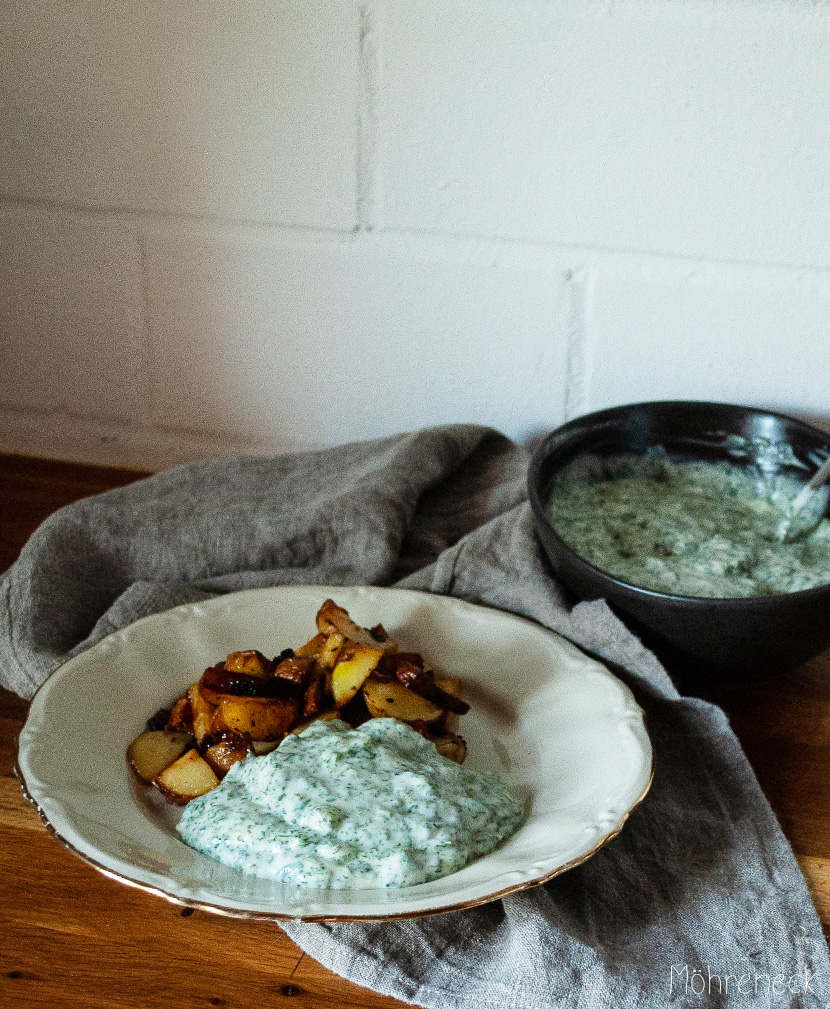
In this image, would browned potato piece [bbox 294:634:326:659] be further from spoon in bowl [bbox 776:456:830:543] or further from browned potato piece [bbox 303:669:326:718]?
spoon in bowl [bbox 776:456:830:543]

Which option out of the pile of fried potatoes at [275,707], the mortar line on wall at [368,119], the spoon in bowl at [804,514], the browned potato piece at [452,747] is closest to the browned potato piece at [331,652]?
the pile of fried potatoes at [275,707]

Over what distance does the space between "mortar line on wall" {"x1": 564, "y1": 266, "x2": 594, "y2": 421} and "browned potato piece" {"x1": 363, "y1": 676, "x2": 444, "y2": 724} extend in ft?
1.86

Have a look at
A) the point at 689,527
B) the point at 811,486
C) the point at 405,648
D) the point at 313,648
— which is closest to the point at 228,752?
the point at 313,648

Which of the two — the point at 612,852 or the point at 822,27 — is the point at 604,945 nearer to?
the point at 612,852

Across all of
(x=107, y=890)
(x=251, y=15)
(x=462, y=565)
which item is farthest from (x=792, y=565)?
(x=251, y=15)

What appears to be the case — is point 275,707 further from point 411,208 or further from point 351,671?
point 411,208

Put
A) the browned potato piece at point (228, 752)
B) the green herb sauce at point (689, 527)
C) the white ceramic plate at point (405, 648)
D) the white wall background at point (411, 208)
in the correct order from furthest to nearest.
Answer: the white wall background at point (411, 208) < the green herb sauce at point (689, 527) < the browned potato piece at point (228, 752) < the white ceramic plate at point (405, 648)

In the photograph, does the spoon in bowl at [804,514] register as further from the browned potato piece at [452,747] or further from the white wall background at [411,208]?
the browned potato piece at [452,747]

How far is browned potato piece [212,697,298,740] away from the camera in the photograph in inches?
35.9

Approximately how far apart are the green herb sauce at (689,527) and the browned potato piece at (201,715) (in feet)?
1.31

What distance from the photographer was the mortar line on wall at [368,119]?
1.25 m

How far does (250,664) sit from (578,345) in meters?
0.62

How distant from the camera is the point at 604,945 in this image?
0.83m

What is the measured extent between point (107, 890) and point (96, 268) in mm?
845
